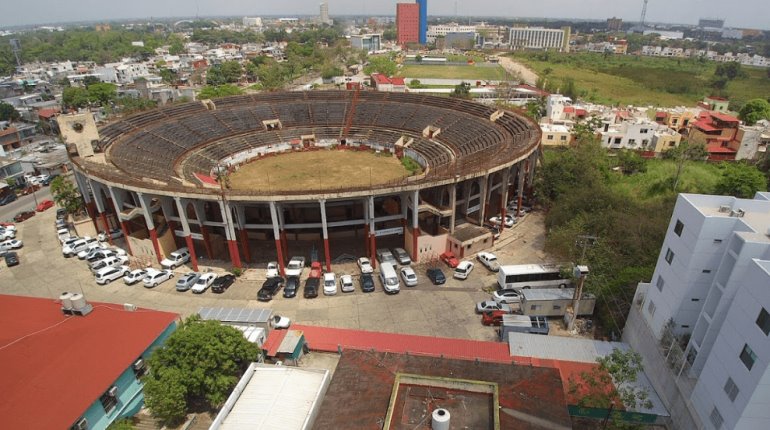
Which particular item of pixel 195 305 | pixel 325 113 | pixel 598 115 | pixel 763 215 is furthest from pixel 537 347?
pixel 598 115

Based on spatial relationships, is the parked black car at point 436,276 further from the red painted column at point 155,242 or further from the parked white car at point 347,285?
the red painted column at point 155,242

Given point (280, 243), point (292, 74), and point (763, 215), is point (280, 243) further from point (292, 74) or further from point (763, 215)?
point (292, 74)

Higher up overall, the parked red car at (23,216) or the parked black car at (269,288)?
the parked black car at (269,288)

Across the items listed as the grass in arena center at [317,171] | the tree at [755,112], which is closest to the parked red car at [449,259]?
the grass in arena center at [317,171]

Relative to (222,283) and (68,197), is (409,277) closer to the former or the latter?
(222,283)

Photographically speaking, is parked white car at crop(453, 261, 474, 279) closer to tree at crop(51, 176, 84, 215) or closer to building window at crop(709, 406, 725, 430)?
building window at crop(709, 406, 725, 430)

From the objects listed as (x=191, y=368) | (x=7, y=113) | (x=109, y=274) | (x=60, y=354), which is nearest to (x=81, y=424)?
(x=60, y=354)
